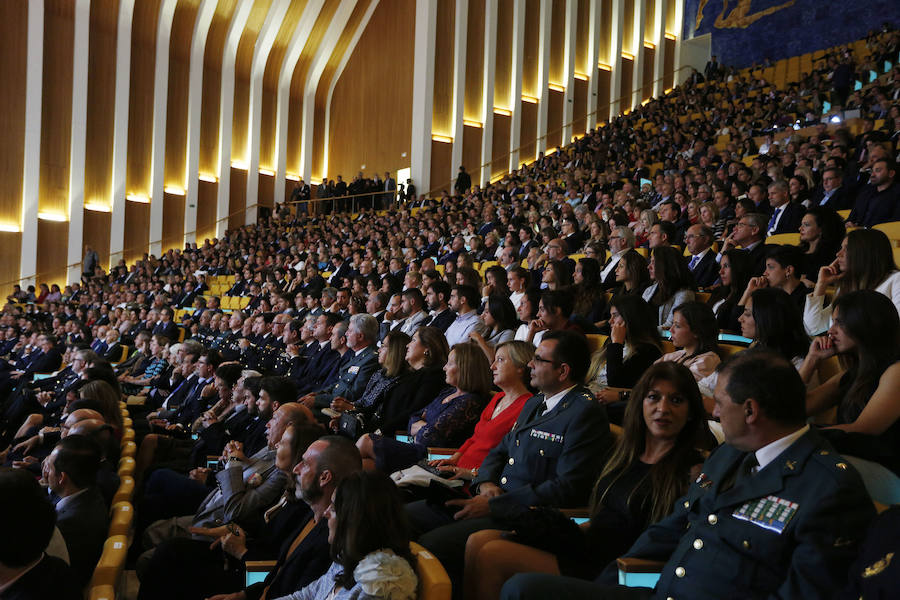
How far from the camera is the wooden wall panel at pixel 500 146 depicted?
17.0 meters

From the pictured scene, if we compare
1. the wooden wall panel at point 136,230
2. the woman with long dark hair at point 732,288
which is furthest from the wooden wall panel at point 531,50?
the woman with long dark hair at point 732,288

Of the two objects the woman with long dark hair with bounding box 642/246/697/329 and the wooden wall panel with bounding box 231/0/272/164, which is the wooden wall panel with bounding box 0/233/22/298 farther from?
the woman with long dark hair with bounding box 642/246/697/329

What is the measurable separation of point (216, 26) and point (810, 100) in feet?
40.6

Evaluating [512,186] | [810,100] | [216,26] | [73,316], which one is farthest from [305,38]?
[810,100]

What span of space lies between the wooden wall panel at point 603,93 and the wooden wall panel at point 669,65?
2027 millimetres

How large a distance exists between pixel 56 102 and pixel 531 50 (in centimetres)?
1044

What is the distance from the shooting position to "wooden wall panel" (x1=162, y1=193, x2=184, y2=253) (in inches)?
638

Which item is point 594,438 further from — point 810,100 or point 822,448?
point 810,100

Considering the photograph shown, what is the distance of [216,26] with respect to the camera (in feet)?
53.9

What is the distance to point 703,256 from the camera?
4.59m

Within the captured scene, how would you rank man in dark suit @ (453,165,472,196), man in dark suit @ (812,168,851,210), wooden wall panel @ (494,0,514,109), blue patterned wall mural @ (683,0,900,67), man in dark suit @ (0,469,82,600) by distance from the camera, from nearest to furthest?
1. man in dark suit @ (0,469,82,600)
2. man in dark suit @ (812,168,851,210)
3. man in dark suit @ (453,165,472,196)
4. blue patterned wall mural @ (683,0,900,67)
5. wooden wall panel @ (494,0,514,109)

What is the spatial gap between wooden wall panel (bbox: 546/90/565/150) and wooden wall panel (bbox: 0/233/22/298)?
11.8 m

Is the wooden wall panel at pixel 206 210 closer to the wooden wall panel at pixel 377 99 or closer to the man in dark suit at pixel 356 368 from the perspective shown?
the wooden wall panel at pixel 377 99

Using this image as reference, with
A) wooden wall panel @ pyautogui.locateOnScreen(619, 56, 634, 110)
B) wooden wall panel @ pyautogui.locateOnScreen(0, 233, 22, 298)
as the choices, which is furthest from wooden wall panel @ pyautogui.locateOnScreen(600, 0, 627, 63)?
wooden wall panel @ pyautogui.locateOnScreen(0, 233, 22, 298)
